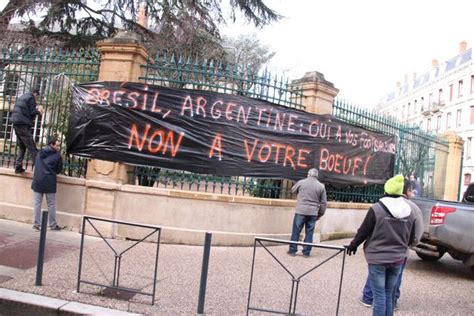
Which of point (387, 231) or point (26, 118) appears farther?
point (26, 118)

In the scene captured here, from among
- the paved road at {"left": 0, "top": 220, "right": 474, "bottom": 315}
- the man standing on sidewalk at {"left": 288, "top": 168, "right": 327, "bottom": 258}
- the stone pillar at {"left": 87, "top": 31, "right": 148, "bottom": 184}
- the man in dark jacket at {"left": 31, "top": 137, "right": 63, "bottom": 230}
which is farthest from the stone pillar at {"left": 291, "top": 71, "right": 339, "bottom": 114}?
the man in dark jacket at {"left": 31, "top": 137, "right": 63, "bottom": 230}

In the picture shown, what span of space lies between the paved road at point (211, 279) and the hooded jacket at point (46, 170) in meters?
0.79

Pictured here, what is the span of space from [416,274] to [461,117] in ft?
147

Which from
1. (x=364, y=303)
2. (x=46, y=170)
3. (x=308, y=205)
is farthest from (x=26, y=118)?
(x=364, y=303)

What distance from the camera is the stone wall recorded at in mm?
7336

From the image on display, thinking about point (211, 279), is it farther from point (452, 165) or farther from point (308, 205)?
point (452, 165)

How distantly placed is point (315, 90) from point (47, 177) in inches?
210

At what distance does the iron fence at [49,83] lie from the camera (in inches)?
314

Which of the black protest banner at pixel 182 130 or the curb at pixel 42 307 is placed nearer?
the curb at pixel 42 307

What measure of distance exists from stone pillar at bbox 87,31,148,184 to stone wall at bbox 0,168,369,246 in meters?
0.18

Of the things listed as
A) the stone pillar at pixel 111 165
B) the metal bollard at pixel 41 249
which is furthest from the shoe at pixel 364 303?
the stone pillar at pixel 111 165

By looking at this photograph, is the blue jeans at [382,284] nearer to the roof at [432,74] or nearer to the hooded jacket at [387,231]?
the hooded jacket at [387,231]

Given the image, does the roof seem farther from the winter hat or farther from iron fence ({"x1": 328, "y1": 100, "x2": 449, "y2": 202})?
the winter hat

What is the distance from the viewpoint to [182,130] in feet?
24.3
